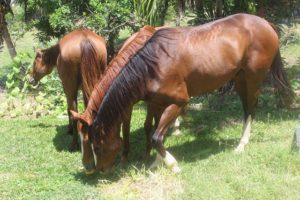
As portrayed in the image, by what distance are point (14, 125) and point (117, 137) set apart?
10.8ft

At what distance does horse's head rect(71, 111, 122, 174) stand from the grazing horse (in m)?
0.01

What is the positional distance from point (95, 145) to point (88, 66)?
4.25 feet

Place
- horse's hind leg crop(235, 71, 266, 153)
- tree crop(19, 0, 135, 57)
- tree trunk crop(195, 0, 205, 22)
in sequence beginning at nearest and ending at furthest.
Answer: horse's hind leg crop(235, 71, 266, 153), tree trunk crop(195, 0, 205, 22), tree crop(19, 0, 135, 57)

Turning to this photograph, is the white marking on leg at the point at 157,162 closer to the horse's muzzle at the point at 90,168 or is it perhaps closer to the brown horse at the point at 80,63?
the horse's muzzle at the point at 90,168

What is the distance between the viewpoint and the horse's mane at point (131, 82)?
4266 mm

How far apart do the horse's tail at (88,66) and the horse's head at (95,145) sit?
0.95 meters

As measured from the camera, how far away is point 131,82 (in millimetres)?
4355

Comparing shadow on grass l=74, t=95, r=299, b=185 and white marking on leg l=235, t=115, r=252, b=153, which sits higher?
white marking on leg l=235, t=115, r=252, b=153

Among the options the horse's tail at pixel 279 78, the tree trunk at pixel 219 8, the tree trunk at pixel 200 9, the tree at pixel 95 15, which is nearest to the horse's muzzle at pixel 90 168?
the horse's tail at pixel 279 78

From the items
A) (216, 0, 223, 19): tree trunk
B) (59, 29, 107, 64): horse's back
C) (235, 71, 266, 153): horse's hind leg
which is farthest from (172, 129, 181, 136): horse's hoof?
(216, 0, 223, 19): tree trunk

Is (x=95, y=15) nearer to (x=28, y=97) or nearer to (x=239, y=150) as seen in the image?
(x=28, y=97)

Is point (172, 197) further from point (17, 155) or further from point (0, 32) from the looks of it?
point (0, 32)

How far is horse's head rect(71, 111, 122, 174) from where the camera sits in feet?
14.0

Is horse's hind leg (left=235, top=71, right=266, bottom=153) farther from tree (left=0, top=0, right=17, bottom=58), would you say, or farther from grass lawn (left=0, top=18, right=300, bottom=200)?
tree (left=0, top=0, right=17, bottom=58)
